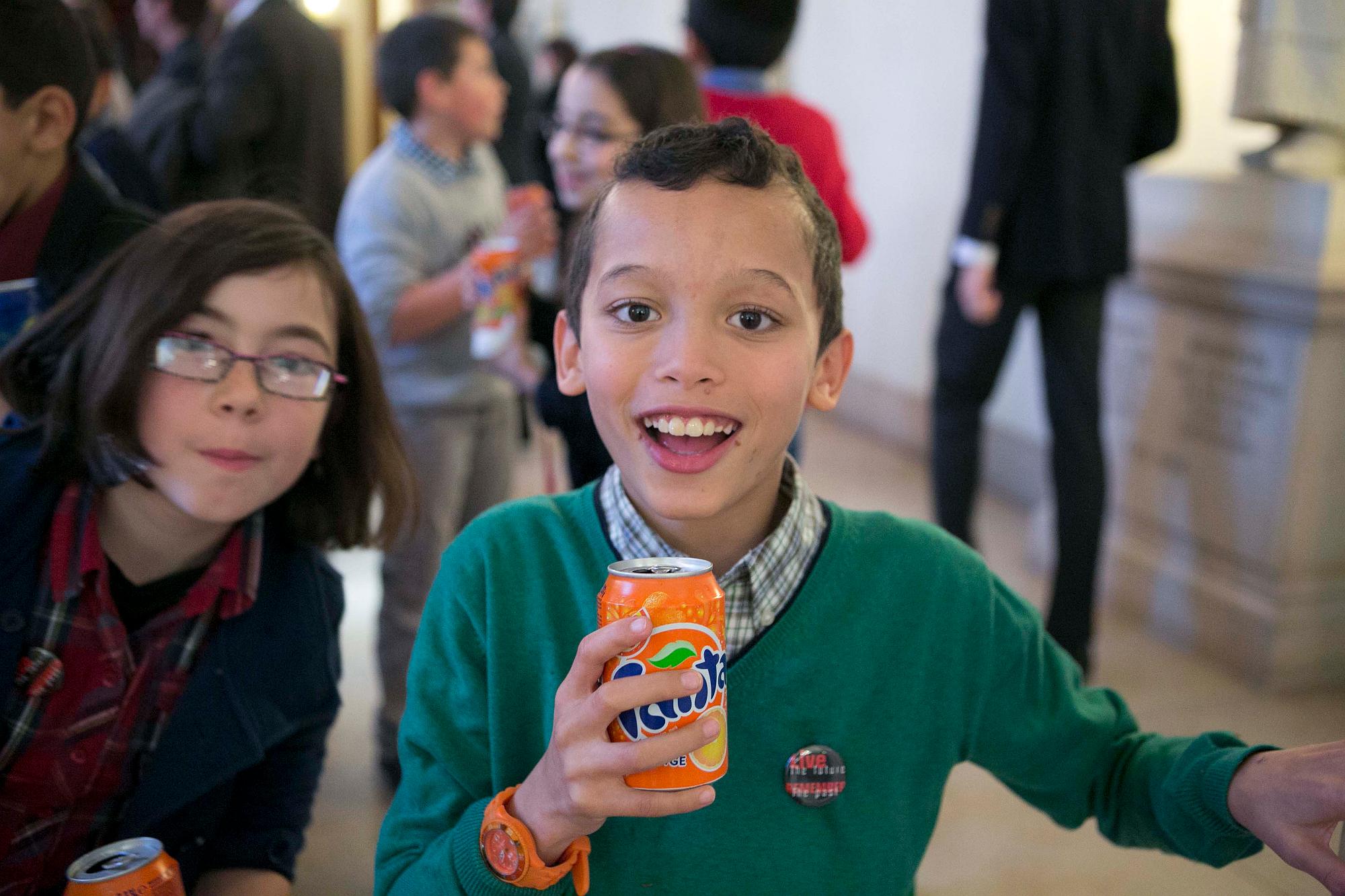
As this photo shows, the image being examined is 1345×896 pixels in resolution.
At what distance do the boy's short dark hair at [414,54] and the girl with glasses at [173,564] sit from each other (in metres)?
1.31

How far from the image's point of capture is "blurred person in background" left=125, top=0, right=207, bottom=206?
11.5 ft

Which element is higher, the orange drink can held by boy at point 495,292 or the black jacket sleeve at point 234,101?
the black jacket sleeve at point 234,101

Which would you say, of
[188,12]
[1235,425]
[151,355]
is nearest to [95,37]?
[188,12]

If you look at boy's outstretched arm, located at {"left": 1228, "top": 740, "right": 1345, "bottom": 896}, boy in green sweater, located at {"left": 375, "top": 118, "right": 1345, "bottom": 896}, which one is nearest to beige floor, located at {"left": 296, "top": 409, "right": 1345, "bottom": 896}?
boy's outstretched arm, located at {"left": 1228, "top": 740, "right": 1345, "bottom": 896}

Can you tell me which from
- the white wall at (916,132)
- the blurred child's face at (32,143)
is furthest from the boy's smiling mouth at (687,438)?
the white wall at (916,132)

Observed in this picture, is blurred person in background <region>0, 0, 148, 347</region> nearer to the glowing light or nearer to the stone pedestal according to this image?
the stone pedestal

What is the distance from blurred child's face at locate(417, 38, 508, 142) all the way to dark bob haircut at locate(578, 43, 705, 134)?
45 cm

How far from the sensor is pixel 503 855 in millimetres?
949

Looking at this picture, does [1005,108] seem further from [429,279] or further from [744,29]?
[429,279]

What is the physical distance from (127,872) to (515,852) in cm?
36

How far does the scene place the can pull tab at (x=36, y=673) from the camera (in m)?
1.31

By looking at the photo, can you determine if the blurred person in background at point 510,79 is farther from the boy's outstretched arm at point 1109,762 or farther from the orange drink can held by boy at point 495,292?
the boy's outstretched arm at point 1109,762

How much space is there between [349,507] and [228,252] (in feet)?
1.19

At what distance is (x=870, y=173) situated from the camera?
224 inches
